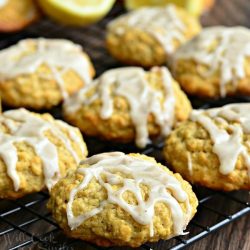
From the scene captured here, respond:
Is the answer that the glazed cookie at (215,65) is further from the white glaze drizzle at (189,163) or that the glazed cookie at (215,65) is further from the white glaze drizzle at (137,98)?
the white glaze drizzle at (189,163)

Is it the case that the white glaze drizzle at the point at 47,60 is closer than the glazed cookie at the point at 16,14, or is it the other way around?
the white glaze drizzle at the point at 47,60

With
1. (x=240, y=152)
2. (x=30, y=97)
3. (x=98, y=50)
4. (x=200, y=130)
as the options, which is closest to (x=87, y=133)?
(x=30, y=97)

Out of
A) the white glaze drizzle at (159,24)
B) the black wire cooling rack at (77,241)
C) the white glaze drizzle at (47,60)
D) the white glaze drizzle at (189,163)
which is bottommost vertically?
the black wire cooling rack at (77,241)

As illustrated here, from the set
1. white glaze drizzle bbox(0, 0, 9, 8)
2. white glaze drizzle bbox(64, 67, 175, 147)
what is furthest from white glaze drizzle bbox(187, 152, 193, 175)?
white glaze drizzle bbox(0, 0, 9, 8)

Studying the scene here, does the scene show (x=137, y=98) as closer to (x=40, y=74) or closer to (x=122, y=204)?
(x=40, y=74)

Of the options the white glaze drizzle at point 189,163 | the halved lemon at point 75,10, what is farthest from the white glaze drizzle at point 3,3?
the white glaze drizzle at point 189,163

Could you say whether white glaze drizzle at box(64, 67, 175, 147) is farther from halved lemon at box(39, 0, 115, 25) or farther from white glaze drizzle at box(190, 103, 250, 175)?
halved lemon at box(39, 0, 115, 25)

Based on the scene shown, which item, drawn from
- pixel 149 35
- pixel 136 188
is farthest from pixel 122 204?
pixel 149 35
